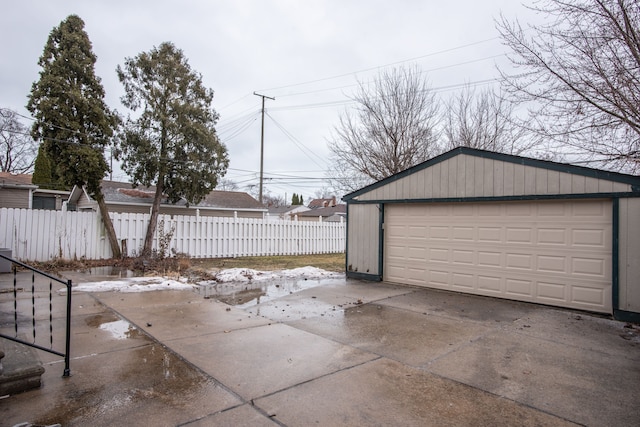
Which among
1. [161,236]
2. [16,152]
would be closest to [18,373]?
[161,236]

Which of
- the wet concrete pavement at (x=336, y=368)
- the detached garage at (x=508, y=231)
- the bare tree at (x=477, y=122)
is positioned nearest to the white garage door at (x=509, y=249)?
the detached garage at (x=508, y=231)

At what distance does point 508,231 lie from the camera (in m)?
7.14

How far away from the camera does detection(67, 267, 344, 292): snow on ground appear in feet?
25.1

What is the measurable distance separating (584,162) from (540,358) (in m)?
4.78

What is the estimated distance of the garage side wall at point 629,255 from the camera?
18.5ft

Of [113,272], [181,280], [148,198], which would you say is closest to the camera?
[181,280]

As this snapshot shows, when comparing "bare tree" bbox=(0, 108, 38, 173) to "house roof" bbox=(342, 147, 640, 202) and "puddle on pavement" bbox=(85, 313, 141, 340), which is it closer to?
"puddle on pavement" bbox=(85, 313, 141, 340)

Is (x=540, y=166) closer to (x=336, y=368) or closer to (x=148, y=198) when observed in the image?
(x=336, y=368)

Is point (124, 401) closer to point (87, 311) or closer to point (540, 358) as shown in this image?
point (87, 311)

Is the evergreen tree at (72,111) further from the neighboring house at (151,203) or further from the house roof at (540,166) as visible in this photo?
the house roof at (540,166)

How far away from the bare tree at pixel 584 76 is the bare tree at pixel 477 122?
8.55 meters

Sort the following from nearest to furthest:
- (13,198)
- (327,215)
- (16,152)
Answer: (13,198), (16,152), (327,215)

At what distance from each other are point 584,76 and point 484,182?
2398 mm

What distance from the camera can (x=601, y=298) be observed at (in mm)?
6086
